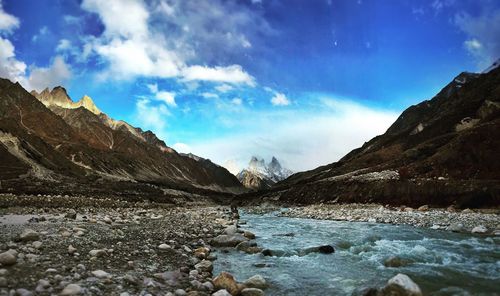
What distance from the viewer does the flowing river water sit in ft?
42.1

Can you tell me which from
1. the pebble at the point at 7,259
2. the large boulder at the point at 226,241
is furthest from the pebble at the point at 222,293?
the large boulder at the point at 226,241

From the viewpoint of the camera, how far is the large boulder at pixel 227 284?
1196 centimetres

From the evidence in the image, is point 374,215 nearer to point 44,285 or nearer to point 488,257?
point 488,257

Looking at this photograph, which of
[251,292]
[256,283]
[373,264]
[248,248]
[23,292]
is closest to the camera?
[23,292]

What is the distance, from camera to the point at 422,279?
1348 cm

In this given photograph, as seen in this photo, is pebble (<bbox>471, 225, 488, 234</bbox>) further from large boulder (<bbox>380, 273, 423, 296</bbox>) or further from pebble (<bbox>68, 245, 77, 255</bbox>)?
pebble (<bbox>68, 245, 77, 255</bbox>)

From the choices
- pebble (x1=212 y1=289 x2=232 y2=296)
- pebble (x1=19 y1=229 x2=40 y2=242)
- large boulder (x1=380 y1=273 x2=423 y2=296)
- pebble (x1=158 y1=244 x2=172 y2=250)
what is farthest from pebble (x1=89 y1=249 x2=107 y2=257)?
large boulder (x1=380 y1=273 x2=423 y2=296)

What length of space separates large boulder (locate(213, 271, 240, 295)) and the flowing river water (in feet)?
3.87

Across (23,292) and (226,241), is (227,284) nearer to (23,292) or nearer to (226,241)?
(23,292)

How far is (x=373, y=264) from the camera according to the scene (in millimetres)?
16438

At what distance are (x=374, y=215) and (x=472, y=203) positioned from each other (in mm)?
8416

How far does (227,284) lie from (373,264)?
7168 mm

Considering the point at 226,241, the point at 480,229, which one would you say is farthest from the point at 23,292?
the point at 480,229


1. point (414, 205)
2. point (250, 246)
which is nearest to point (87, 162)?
point (414, 205)
